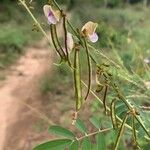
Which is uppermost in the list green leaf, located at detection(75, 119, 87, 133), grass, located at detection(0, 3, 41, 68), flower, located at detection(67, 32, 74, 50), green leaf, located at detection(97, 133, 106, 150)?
grass, located at detection(0, 3, 41, 68)

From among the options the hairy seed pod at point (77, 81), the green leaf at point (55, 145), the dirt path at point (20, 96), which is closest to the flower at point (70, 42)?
the hairy seed pod at point (77, 81)

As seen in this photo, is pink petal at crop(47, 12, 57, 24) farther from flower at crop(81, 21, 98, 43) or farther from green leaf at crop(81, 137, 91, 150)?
green leaf at crop(81, 137, 91, 150)

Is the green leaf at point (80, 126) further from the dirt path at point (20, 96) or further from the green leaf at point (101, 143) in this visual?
the dirt path at point (20, 96)

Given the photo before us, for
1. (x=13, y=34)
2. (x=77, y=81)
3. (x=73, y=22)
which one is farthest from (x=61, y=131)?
(x=13, y=34)

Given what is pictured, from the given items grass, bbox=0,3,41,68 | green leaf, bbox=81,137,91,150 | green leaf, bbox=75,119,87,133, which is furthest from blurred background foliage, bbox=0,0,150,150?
green leaf, bbox=81,137,91,150

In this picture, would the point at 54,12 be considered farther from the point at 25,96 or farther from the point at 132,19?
the point at 132,19

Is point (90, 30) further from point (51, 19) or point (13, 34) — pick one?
point (13, 34)
